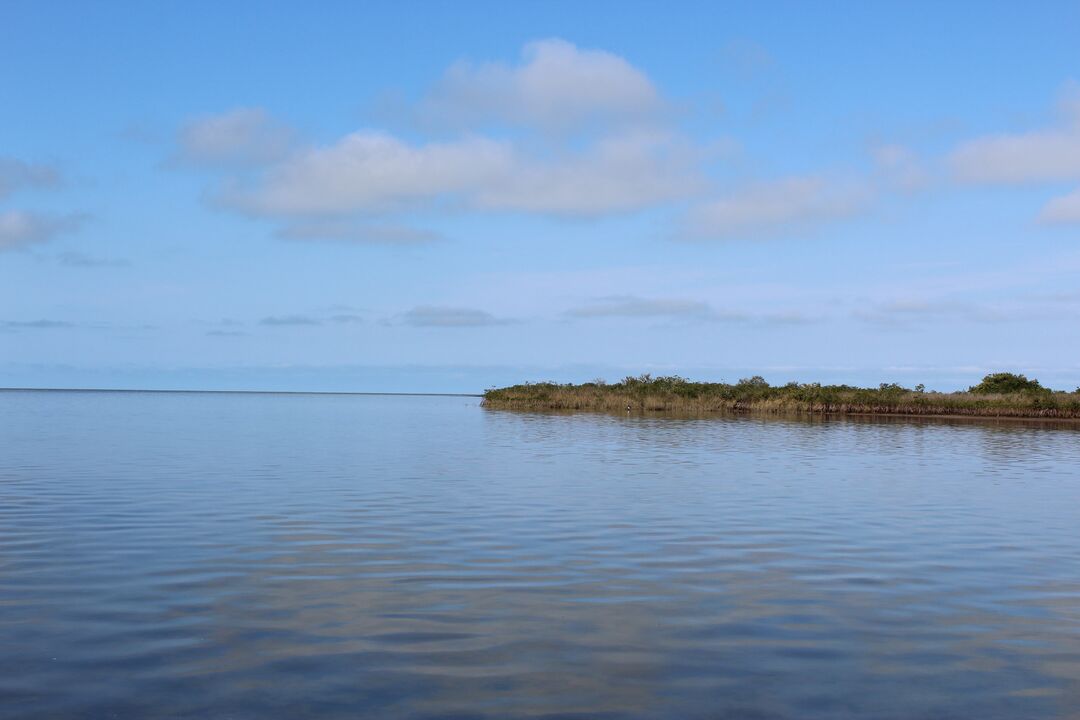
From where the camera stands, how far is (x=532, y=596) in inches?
446

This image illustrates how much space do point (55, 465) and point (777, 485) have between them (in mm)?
21212

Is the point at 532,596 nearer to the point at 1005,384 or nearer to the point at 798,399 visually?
the point at 798,399

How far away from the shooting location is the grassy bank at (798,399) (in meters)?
79.5

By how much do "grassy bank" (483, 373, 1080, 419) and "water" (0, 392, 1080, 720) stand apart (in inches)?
2344

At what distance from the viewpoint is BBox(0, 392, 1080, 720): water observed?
764cm

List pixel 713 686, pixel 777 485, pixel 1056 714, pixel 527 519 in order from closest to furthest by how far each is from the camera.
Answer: pixel 1056 714 < pixel 713 686 < pixel 527 519 < pixel 777 485

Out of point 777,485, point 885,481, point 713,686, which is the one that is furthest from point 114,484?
point 885,481

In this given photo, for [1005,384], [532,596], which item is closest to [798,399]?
[1005,384]

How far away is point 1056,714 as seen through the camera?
7.35 m

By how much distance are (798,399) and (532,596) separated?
8073cm

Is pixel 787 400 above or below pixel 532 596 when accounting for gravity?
above

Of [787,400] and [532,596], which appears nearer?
[532,596]

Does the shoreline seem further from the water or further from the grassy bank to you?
→ the water

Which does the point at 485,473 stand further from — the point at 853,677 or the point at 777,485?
the point at 853,677
